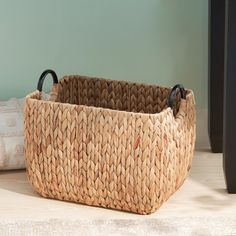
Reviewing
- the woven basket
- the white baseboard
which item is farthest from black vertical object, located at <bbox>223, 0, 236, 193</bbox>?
the white baseboard

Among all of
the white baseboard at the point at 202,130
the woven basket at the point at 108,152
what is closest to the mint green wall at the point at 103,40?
the white baseboard at the point at 202,130

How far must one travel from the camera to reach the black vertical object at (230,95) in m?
1.50

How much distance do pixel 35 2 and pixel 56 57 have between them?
0.51 feet

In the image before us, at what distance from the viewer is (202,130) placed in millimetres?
1986

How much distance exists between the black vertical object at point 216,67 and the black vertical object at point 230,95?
0.29 metres

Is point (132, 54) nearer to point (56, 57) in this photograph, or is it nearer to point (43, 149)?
point (56, 57)

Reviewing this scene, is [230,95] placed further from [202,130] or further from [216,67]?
[202,130]

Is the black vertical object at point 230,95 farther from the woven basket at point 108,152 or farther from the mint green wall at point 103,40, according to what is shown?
the mint green wall at point 103,40

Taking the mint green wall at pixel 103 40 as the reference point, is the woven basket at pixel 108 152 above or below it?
below

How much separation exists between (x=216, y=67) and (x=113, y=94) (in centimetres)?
28

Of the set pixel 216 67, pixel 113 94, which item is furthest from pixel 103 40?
pixel 216 67

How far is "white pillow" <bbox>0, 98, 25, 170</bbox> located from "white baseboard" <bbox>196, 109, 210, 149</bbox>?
499 millimetres

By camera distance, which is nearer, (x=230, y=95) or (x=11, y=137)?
(x=230, y=95)

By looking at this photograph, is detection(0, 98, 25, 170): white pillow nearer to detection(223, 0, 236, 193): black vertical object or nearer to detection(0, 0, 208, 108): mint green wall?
detection(0, 0, 208, 108): mint green wall
